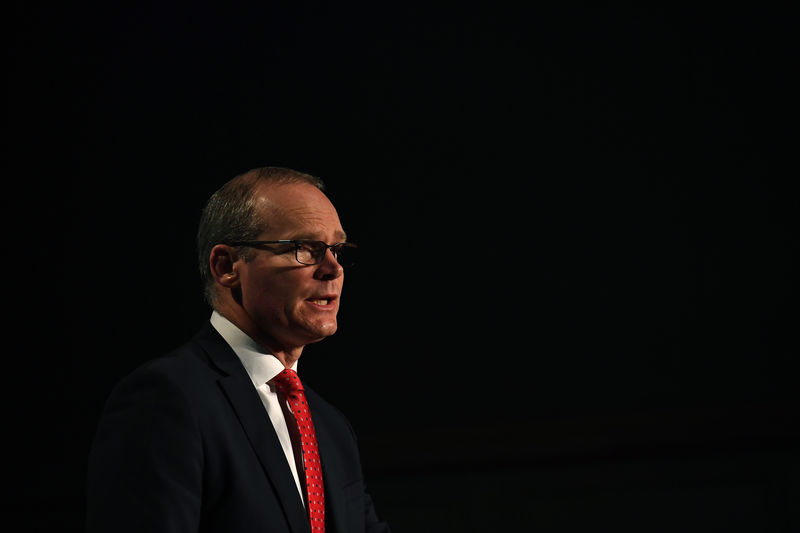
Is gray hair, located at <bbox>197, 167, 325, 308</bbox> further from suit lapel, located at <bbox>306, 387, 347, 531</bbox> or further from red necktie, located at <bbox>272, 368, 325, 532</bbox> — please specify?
suit lapel, located at <bbox>306, 387, 347, 531</bbox>

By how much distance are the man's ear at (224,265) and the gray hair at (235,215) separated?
0.05ft

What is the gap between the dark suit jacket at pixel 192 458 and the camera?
4.07 feet

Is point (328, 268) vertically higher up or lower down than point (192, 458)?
higher up

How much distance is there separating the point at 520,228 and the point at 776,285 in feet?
2.97

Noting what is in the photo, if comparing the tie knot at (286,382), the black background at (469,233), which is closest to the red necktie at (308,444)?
→ the tie knot at (286,382)

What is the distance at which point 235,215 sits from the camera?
5.15 feet

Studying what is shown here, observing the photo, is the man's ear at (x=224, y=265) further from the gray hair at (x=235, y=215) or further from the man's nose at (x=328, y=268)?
the man's nose at (x=328, y=268)

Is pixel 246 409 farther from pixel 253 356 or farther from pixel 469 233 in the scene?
pixel 469 233

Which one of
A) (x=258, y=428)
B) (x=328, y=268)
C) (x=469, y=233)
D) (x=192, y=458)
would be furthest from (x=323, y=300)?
(x=469, y=233)

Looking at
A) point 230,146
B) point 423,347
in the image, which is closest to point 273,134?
point 230,146

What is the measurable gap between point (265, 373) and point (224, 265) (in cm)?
22

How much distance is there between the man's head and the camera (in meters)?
1.52

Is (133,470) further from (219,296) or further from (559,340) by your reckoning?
(559,340)

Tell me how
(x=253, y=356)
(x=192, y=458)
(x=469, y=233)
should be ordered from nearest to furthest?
(x=192, y=458), (x=253, y=356), (x=469, y=233)
